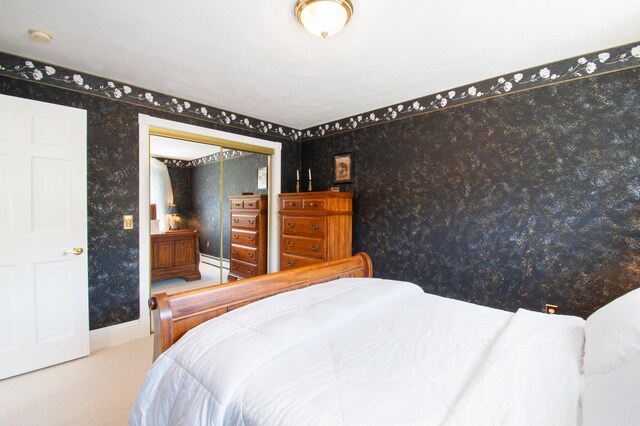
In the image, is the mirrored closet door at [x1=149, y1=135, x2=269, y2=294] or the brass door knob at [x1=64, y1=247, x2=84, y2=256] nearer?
the brass door knob at [x1=64, y1=247, x2=84, y2=256]

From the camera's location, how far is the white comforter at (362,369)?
83 centimetres

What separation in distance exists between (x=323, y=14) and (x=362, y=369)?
1818 millimetres

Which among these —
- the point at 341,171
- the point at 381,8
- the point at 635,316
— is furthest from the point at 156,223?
the point at 635,316

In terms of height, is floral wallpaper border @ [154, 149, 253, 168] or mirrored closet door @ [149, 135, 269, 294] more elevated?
floral wallpaper border @ [154, 149, 253, 168]

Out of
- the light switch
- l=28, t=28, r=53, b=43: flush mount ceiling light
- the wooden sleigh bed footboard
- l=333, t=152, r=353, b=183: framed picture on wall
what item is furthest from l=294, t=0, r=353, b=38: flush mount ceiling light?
the light switch

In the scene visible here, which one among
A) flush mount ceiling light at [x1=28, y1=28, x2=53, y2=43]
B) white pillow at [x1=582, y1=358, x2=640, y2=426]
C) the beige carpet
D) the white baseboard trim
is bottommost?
the beige carpet

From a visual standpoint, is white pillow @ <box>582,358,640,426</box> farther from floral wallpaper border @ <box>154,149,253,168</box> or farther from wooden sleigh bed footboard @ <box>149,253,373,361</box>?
floral wallpaper border @ <box>154,149,253,168</box>

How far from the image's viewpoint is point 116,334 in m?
2.73

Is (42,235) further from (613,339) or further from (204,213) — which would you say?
(613,339)

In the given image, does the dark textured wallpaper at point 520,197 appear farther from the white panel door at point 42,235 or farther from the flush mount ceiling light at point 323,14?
the white panel door at point 42,235

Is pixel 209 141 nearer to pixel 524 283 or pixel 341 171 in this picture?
pixel 341 171

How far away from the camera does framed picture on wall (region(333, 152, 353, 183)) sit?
3748mm

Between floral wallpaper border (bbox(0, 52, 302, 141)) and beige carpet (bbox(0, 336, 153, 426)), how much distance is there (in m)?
2.40

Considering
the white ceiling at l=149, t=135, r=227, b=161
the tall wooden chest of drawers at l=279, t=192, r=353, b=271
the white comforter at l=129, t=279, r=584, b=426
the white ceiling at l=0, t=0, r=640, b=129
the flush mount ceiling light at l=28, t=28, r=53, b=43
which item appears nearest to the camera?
the white comforter at l=129, t=279, r=584, b=426
